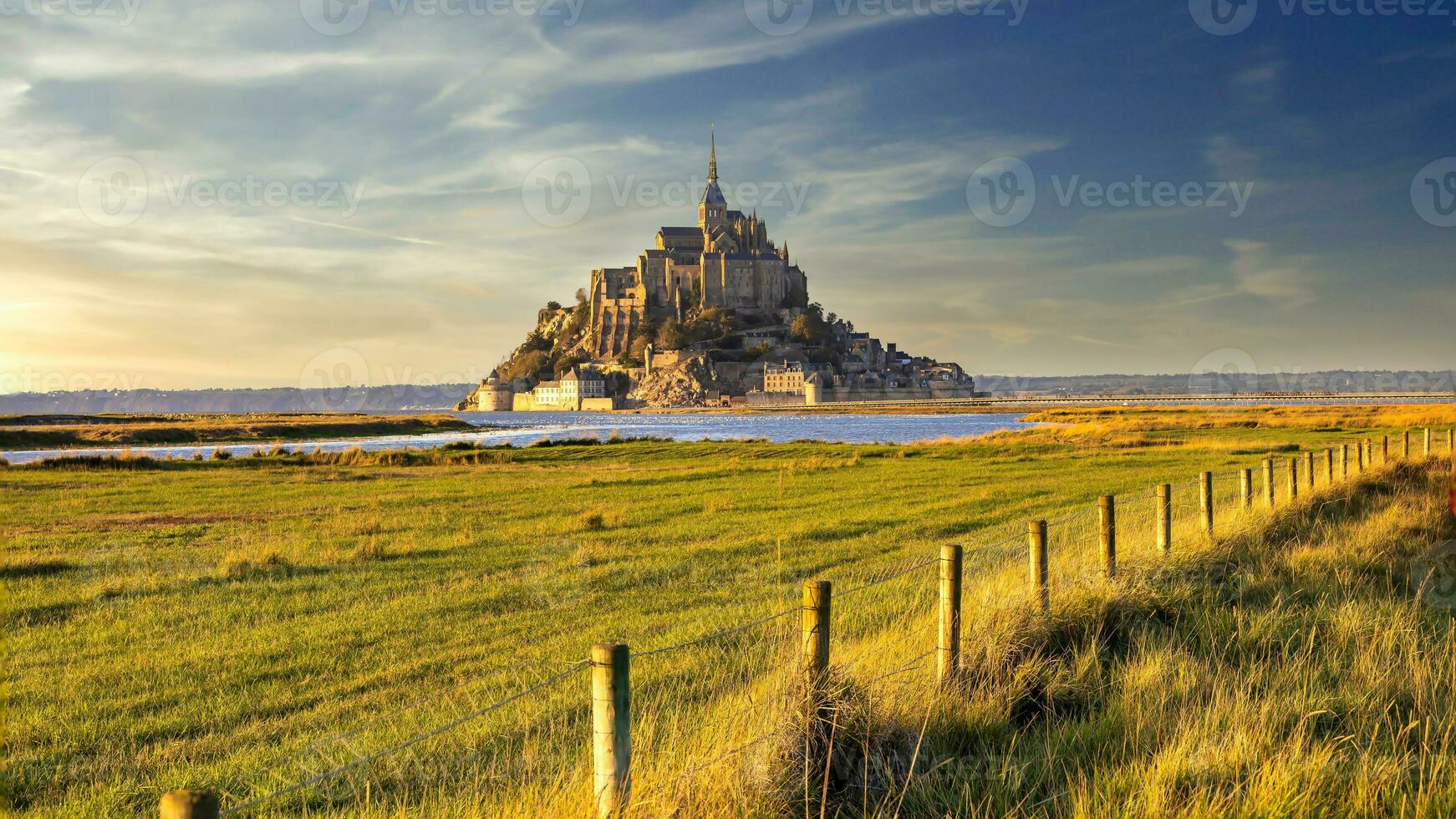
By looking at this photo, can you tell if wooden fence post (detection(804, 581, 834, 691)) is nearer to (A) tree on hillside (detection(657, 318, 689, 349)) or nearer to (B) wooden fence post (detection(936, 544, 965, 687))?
(B) wooden fence post (detection(936, 544, 965, 687))

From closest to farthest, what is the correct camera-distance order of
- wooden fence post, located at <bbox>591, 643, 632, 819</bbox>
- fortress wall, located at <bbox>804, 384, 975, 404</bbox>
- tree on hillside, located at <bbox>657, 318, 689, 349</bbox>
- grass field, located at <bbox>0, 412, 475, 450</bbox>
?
wooden fence post, located at <bbox>591, 643, 632, 819</bbox>, grass field, located at <bbox>0, 412, 475, 450</bbox>, fortress wall, located at <bbox>804, 384, 975, 404</bbox>, tree on hillside, located at <bbox>657, 318, 689, 349</bbox>

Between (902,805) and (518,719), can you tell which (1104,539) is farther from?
(518,719)

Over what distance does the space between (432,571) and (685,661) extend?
248 inches

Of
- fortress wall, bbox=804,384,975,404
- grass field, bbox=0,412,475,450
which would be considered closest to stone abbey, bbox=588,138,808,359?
fortress wall, bbox=804,384,975,404

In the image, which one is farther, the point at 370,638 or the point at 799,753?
the point at 370,638

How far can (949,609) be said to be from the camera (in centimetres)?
598

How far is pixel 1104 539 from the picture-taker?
27.9 feet

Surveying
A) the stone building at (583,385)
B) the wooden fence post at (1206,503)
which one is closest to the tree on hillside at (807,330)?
the stone building at (583,385)

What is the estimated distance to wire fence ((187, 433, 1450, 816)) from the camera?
4.48 metres

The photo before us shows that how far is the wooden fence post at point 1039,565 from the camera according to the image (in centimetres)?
720

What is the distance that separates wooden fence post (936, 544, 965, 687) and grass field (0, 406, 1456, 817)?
17 cm

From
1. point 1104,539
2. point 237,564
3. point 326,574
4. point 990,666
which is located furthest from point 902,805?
point 237,564

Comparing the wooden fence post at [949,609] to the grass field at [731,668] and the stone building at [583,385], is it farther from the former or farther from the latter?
the stone building at [583,385]

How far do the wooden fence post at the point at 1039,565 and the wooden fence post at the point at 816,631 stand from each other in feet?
9.22
